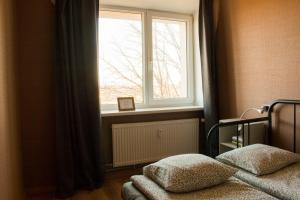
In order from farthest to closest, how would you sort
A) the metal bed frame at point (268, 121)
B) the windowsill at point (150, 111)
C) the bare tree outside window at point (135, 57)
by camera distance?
the bare tree outside window at point (135, 57) → the windowsill at point (150, 111) → the metal bed frame at point (268, 121)

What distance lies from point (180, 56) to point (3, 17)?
227cm

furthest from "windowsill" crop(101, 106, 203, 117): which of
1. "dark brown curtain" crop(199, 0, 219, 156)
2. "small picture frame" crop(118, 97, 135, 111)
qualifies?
"dark brown curtain" crop(199, 0, 219, 156)

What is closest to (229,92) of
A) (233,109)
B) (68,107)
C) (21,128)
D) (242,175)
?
(233,109)

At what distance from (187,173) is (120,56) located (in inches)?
81.7

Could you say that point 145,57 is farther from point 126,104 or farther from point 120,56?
point 126,104

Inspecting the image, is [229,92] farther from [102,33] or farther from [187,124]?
[102,33]

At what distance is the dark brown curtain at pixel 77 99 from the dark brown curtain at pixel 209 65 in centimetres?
130

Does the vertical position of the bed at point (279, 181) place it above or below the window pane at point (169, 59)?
below

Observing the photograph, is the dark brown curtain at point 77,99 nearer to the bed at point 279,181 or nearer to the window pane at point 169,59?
the window pane at point 169,59

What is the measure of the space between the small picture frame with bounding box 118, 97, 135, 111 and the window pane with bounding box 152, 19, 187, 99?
398 mm

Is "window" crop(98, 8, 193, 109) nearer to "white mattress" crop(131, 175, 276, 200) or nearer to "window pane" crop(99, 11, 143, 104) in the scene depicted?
"window pane" crop(99, 11, 143, 104)

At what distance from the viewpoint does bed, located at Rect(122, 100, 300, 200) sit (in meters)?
1.56

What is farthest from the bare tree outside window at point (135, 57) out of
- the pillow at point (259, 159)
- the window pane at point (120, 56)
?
the pillow at point (259, 159)

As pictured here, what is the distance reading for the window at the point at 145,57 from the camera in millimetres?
3312
